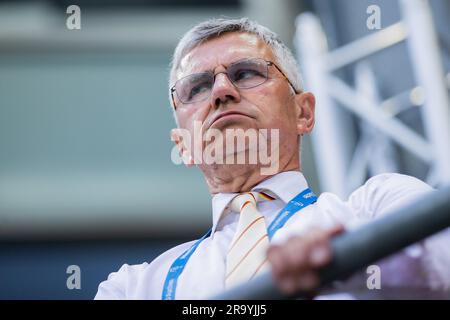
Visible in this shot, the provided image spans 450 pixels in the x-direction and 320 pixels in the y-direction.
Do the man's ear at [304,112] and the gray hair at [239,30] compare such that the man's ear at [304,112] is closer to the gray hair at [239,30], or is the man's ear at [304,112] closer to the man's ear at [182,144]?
the gray hair at [239,30]

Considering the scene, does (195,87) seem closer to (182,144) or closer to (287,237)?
(182,144)

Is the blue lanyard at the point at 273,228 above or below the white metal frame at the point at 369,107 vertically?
below

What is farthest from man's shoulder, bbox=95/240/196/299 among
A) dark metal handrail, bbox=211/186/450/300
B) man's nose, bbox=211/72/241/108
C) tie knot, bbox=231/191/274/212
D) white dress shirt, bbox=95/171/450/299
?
dark metal handrail, bbox=211/186/450/300

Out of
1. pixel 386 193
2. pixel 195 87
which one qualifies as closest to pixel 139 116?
pixel 195 87

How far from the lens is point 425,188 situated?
4.40ft

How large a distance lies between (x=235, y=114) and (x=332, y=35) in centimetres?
127

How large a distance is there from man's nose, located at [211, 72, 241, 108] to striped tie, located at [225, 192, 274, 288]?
0.70 feet

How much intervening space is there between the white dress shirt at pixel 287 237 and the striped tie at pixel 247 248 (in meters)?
0.03

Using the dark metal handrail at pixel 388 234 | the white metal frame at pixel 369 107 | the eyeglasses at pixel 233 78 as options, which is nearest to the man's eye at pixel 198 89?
the eyeglasses at pixel 233 78

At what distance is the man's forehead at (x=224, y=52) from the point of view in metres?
1.58

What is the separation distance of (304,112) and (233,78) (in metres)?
0.21

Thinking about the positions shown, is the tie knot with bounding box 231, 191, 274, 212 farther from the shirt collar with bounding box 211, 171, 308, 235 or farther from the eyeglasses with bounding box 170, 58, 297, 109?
the eyeglasses with bounding box 170, 58, 297, 109

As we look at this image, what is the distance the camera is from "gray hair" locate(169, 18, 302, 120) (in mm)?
1634

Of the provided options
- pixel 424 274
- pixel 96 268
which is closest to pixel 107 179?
pixel 96 268
